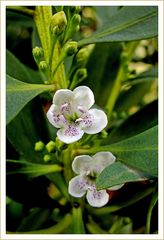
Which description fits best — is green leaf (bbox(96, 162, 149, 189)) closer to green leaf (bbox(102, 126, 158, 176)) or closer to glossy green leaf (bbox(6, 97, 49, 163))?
green leaf (bbox(102, 126, 158, 176))

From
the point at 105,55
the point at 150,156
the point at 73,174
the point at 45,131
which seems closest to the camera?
the point at 150,156

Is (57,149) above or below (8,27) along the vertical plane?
below

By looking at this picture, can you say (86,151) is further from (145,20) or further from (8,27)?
(8,27)

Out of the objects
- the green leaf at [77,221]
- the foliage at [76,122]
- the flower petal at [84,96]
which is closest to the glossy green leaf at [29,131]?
the foliage at [76,122]

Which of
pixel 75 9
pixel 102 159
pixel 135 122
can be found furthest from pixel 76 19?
pixel 135 122

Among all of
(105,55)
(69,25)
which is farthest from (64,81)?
(105,55)

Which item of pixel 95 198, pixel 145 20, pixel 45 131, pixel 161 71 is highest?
pixel 145 20

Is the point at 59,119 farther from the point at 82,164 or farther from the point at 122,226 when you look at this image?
the point at 122,226
